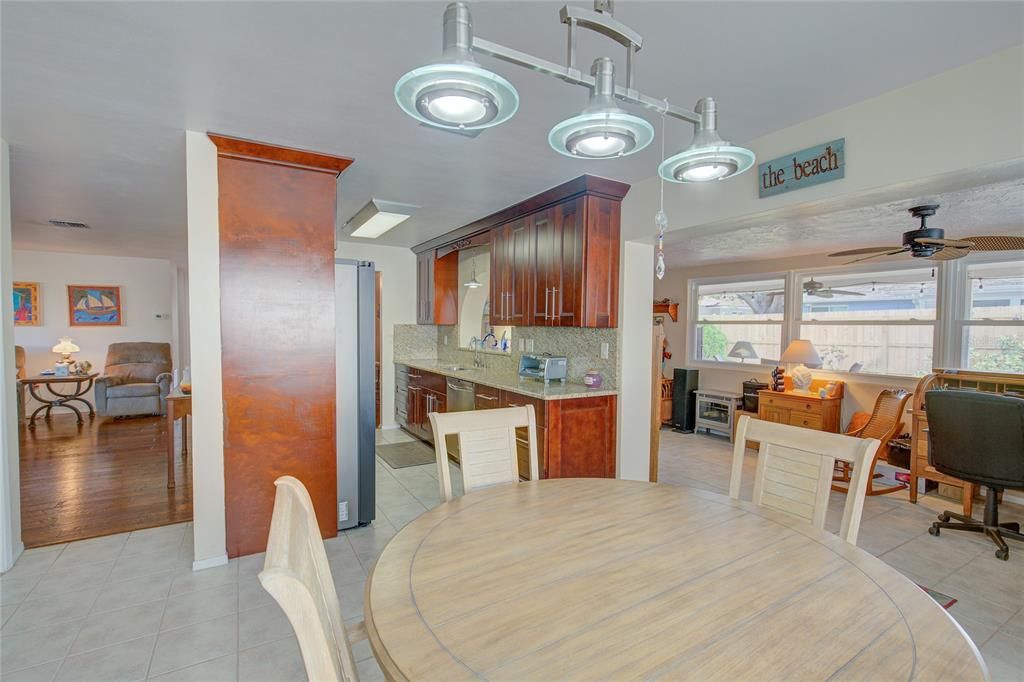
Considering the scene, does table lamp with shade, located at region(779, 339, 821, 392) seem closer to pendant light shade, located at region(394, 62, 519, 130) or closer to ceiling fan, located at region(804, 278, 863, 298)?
ceiling fan, located at region(804, 278, 863, 298)

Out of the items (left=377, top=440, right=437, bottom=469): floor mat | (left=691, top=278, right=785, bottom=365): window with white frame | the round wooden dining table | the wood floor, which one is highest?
(left=691, top=278, right=785, bottom=365): window with white frame

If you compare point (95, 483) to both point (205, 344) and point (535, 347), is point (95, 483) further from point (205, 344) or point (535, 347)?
point (535, 347)

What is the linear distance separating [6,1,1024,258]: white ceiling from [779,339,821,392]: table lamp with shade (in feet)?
11.5

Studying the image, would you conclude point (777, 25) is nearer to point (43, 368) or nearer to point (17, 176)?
point (17, 176)

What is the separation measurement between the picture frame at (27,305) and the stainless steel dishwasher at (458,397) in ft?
20.8

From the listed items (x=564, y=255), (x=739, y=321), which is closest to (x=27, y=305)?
(x=564, y=255)

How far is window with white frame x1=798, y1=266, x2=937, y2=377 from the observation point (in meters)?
4.82

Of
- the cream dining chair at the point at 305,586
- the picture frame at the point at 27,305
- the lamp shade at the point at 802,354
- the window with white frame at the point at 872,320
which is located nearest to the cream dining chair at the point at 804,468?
the cream dining chair at the point at 305,586

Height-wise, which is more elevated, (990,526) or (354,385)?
(354,385)

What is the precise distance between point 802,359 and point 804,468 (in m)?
4.11

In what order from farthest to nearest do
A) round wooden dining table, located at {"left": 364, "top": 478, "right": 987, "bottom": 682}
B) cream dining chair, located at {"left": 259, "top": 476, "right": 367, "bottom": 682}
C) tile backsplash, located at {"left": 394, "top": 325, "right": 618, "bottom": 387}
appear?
tile backsplash, located at {"left": 394, "top": 325, "right": 618, "bottom": 387}
round wooden dining table, located at {"left": 364, "top": 478, "right": 987, "bottom": 682}
cream dining chair, located at {"left": 259, "top": 476, "right": 367, "bottom": 682}

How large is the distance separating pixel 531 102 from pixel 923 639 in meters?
2.22

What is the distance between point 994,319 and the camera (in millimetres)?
4281

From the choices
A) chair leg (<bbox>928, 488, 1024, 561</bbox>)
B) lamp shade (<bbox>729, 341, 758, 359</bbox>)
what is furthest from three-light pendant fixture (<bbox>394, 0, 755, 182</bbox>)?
lamp shade (<bbox>729, 341, 758, 359</bbox>)
